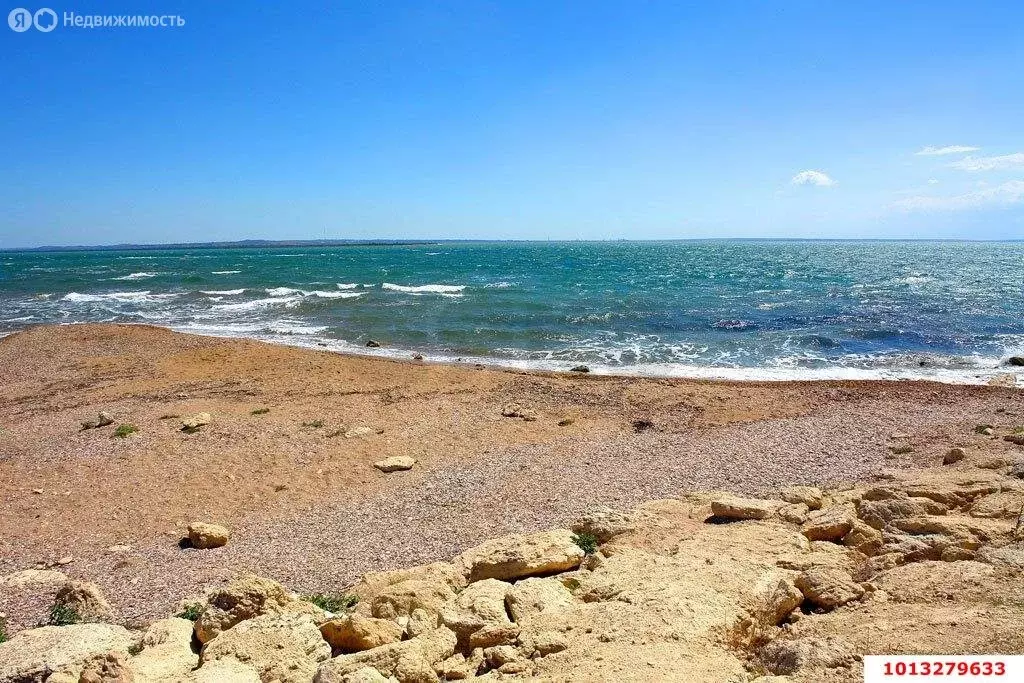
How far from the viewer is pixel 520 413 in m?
15.0

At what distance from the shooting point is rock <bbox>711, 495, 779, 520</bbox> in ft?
25.5

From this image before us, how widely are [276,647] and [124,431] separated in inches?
422

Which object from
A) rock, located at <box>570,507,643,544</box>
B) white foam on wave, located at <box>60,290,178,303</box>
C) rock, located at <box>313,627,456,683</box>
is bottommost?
rock, located at <box>570,507,643,544</box>

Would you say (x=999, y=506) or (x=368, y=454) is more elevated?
(x=999, y=506)

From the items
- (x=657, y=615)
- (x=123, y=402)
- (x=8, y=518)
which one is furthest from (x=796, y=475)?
(x=123, y=402)

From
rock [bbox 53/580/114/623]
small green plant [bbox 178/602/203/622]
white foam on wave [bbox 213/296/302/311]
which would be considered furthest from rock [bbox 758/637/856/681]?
white foam on wave [bbox 213/296/302/311]

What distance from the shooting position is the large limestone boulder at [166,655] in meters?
4.73

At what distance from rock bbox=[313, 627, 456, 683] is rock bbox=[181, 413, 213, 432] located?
34.6 feet

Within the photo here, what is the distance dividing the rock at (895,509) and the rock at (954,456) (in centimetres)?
373

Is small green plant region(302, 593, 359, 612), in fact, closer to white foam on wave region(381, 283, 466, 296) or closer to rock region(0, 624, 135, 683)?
rock region(0, 624, 135, 683)

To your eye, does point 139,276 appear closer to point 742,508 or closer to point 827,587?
point 742,508

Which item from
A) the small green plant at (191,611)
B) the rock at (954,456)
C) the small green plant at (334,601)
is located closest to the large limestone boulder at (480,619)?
the small green plant at (334,601)

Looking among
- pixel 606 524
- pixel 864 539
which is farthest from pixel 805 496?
pixel 606 524

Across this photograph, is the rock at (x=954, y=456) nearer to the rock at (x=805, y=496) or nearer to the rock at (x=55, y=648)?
the rock at (x=805, y=496)
